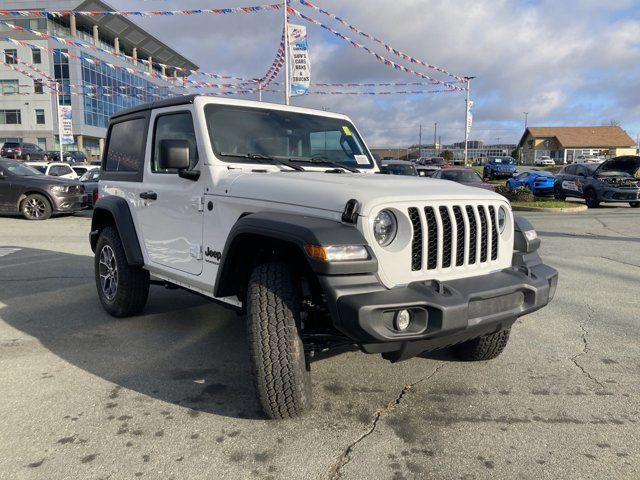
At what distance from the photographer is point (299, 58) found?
46.4 ft

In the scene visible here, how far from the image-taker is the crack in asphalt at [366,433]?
8.41ft

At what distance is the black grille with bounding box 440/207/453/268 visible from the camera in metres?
2.93

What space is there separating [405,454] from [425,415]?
47cm

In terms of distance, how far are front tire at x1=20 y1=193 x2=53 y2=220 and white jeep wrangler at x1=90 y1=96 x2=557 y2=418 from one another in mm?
10558

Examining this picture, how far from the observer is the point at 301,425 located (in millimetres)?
3000

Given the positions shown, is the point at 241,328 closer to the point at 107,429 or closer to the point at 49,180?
the point at 107,429

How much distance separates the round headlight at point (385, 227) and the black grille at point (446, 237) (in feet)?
1.01

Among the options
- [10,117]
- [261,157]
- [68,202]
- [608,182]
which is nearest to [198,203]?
[261,157]

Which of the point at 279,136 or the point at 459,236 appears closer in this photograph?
the point at 459,236

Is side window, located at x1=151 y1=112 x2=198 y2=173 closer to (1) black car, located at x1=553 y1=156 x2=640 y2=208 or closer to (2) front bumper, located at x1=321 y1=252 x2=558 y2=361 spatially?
(2) front bumper, located at x1=321 y1=252 x2=558 y2=361

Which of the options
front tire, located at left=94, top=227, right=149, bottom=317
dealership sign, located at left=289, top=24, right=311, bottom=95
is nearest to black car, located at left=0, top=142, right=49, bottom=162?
dealership sign, located at left=289, top=24, right=311, bottom=95

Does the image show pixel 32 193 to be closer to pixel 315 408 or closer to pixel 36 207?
pixel 36 207

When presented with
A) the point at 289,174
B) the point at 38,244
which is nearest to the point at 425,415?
the point at 289,174

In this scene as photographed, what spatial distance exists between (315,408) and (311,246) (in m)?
1.19
